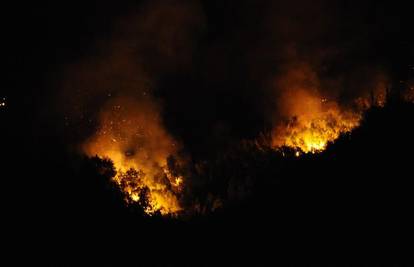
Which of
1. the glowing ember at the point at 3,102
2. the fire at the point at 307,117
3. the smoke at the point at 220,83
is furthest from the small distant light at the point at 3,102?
the fire at the point at 307,117

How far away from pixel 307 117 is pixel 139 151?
189 inches

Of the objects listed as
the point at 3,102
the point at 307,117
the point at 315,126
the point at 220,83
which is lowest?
the point at 315,126

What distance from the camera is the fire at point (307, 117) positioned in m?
12.1

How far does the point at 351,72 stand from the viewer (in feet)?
48.5

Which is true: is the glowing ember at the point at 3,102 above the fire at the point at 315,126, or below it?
above

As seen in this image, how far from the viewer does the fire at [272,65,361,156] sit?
12117 mm

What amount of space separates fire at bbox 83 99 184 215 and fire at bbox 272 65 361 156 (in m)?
3.04

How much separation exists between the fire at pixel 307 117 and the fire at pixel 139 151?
304 centimetres

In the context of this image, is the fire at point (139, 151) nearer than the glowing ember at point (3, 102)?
Yes

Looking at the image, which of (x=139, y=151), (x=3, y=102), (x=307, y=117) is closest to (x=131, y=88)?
(x=139, y=151)

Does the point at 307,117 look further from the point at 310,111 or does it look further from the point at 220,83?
the point at 220,83

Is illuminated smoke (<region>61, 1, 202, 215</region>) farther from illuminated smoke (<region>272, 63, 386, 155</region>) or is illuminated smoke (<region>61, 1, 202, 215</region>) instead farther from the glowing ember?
illuminated smoke (<region>272, 63, 386, 155</region>)

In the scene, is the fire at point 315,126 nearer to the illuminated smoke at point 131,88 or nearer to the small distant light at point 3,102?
the illuminated smoke at point 131,88

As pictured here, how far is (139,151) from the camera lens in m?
12.9
